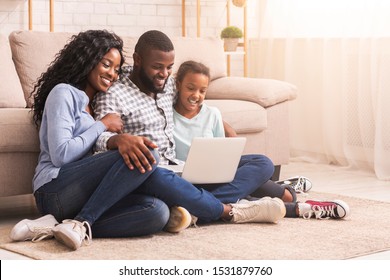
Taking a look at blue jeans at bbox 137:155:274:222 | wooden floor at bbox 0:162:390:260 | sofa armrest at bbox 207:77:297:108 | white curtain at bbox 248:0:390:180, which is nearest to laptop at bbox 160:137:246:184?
blue jeans at bbox 137:155:274:222

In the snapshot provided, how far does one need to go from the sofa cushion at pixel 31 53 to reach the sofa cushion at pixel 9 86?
41 mm

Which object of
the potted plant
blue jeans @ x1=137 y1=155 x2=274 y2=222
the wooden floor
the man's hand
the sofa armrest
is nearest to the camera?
the man's hand

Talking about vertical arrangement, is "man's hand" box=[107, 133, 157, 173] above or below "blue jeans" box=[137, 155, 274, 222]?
above

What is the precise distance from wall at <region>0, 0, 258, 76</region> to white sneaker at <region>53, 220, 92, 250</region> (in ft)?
A: 7.46

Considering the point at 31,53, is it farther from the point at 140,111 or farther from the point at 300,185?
the point at 300,185

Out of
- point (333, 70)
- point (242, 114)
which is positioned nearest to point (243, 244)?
point (242, 114)

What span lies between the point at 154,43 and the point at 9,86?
0.81m

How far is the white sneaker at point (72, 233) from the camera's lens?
2438 mm

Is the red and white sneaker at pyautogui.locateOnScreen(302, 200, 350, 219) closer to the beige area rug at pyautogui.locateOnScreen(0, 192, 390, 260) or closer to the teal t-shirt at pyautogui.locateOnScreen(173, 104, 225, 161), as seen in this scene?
the beige area rug at pyautogui.locateOnScreen(0, 192, 390, 260)

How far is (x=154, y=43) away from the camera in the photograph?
9.48ft

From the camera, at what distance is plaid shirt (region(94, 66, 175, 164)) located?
2.86 metres

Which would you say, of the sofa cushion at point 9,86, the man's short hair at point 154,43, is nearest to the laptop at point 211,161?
the man's short hair at point 154,43

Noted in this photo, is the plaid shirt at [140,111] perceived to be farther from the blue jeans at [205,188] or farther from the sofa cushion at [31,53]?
the sofa cushion at [31,53]
